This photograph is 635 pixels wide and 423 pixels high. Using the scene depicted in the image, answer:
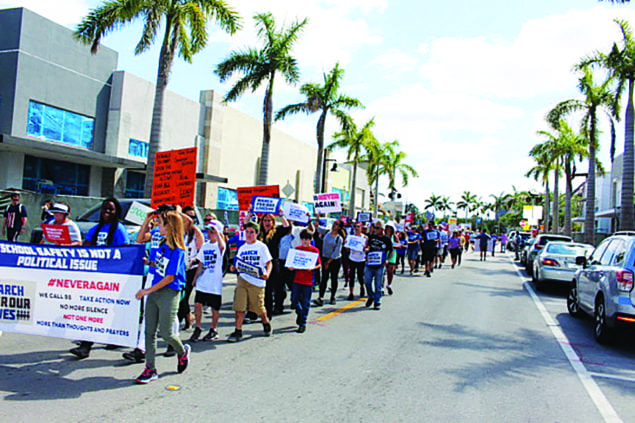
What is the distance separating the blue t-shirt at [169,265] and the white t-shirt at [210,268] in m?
1.73

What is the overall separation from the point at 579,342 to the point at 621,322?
1.02 metres

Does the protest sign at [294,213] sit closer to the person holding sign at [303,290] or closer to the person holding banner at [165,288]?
the person holding sign at [303,290]

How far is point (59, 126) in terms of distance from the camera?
23.1 metres

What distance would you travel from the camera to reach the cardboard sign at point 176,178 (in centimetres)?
1039

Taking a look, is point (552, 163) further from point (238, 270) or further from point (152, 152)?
point (238, 270)

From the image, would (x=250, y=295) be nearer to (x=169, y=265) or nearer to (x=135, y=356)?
(x=135, y=356)

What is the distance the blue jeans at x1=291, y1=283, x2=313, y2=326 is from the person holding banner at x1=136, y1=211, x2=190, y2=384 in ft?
9.81

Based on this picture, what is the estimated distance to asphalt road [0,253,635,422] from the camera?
4.71m

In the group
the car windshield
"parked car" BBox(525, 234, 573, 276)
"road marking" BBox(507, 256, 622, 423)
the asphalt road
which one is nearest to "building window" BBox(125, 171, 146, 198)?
"parked car" BBox(525, 234, 573, 276)

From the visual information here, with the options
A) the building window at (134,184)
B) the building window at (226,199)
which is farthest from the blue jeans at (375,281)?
the building window at (226,199)

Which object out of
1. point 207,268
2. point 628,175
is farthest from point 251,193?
point 628,175

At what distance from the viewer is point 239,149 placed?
35906mm

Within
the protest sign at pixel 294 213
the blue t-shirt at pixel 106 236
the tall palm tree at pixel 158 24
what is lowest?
the blue t-shirt at pixel 106 236

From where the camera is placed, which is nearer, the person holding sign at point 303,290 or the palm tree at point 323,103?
the person holding sign at point 303,290
